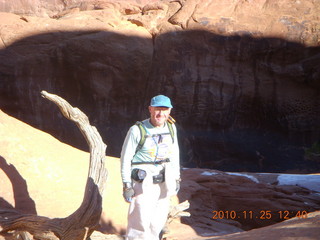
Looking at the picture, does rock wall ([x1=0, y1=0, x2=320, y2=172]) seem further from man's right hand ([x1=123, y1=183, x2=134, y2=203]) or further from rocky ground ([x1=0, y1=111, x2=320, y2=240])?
man's right hand ([x1=123, y1=183, x2=134, y2=203])

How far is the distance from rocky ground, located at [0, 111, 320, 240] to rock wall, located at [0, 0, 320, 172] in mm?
3638

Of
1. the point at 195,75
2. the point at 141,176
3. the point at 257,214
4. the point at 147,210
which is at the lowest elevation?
the point at 257,214

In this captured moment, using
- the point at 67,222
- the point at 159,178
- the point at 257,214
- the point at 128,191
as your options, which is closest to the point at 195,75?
the point at 257,214

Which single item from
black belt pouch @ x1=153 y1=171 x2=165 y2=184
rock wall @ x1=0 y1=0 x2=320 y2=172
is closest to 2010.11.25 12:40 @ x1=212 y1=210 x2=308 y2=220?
black belt pouch @ x1=153 y1=171 x2=165 y2=184

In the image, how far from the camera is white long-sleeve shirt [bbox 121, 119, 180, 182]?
329cm

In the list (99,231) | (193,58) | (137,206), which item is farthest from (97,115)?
(137,206)

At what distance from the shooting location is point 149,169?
11.1ft

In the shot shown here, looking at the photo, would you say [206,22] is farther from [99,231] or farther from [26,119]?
[99,231]

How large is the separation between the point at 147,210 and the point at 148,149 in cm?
46

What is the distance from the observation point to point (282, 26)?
10.6 metres

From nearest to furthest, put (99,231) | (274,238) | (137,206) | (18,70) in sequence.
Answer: (274,238), (137,206), (99,231), (18,70)

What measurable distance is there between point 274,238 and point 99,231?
2667mm

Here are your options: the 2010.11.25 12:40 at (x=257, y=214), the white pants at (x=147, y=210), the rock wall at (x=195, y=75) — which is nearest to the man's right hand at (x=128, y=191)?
the white pants at (x=147, y=210)

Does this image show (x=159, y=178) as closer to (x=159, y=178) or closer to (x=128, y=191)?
A: (x=159, y=178)
